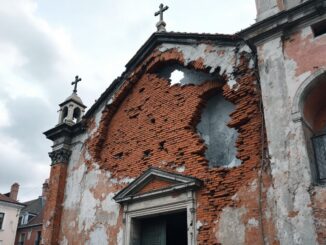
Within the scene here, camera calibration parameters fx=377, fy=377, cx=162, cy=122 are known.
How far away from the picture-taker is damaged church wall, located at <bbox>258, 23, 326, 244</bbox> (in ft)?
19.0

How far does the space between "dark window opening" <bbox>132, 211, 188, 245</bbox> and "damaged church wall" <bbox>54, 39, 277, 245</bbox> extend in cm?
54

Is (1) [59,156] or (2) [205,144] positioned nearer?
(2) [205,144]

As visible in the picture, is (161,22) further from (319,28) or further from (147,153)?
(319,28)

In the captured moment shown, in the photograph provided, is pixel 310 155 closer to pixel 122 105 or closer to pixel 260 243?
pixel 260 243

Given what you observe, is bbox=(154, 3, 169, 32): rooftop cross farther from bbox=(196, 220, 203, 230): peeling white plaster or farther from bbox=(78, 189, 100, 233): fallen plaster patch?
bbox=(196, 220, 203, 230): peeling white plaster

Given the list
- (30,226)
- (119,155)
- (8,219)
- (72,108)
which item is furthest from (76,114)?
(30,226)

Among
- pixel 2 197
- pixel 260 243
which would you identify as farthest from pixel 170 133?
pixel 2 197

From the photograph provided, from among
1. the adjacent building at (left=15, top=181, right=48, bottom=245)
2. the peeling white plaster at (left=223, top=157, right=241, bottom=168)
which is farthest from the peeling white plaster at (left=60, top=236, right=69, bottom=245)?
the adjacent building at (left=15, top=181, right=48, bottom=245)

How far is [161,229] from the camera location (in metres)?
8.89

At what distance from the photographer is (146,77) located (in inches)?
436

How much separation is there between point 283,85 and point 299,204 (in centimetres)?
220

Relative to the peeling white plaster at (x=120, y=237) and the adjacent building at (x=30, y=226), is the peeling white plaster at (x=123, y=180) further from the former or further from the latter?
the adjacent building at (x=30, y=226)

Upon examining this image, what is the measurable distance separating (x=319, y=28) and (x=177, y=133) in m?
3.98

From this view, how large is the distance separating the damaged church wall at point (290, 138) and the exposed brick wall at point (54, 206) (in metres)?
6.63
